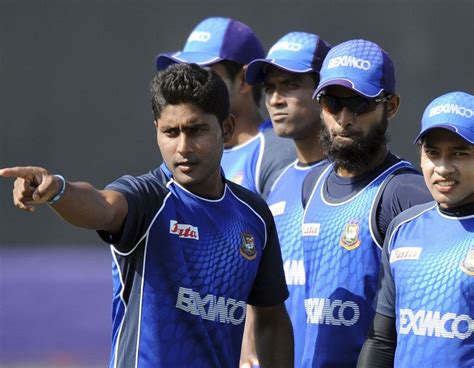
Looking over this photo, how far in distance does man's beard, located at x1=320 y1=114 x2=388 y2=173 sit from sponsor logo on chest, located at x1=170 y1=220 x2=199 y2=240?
891 mm

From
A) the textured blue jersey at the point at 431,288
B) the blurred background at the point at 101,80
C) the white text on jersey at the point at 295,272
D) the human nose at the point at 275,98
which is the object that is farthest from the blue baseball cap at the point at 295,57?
the blurred background at the point at 101,80

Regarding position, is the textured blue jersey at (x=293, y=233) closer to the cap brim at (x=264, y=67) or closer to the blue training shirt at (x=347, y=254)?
the blue training shirt at (x=347, y=254)

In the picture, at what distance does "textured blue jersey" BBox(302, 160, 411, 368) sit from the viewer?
4.58 metres

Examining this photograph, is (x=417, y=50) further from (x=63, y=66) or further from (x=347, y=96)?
(x=347, y=96)

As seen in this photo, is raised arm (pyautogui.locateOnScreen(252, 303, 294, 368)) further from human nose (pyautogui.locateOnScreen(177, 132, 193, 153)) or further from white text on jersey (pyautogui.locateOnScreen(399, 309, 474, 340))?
human nose (pyautogui.locateOnScreen(177, 132, 193, 153))

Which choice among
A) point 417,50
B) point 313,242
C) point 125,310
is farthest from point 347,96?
point 417,50

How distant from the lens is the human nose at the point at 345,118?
4758 mm

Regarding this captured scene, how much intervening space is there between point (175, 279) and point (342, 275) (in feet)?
2.83

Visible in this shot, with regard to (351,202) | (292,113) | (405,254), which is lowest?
(405,254)

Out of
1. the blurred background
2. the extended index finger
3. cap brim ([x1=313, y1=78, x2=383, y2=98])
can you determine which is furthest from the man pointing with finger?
the blurred background

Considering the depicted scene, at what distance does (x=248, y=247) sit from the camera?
14.3 ft

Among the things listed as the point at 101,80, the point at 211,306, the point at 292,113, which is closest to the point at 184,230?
the point at 211,306

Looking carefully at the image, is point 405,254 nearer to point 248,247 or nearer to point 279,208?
point 248,247

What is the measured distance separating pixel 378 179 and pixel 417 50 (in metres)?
6.58
